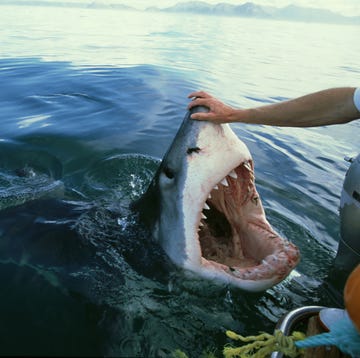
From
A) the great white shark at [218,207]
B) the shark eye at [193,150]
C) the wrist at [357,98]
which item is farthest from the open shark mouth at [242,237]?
the wrist at [357,98]

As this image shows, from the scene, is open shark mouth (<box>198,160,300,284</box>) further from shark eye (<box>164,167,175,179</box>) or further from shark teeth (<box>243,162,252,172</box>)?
shark eye (<box>164,167,175,179</box>)

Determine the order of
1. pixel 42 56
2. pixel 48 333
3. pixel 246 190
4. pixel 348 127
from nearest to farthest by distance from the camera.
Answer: pixel 48 333
pixel 246 190
pixel 348 127
pixel 42 56

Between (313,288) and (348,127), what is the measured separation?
4644mm

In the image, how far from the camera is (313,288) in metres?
2.59

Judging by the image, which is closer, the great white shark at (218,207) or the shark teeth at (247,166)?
the great white shark at (218,207)

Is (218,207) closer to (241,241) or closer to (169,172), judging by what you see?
(241,241)

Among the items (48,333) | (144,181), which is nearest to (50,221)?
(48,333)

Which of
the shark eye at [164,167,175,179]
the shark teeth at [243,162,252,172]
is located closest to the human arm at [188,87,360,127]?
the shark teeth at [243,162,252,172]

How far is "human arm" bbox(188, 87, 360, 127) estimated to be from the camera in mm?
2138

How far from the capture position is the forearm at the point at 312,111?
2162 mm

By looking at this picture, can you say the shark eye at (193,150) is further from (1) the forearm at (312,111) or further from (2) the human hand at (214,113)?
(1) the forearm at (312,111)

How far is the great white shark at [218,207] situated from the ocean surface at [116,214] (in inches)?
5.3

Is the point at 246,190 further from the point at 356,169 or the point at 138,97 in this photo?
the point at 138,97

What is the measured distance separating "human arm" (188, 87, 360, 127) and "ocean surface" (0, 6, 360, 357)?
0.84m
